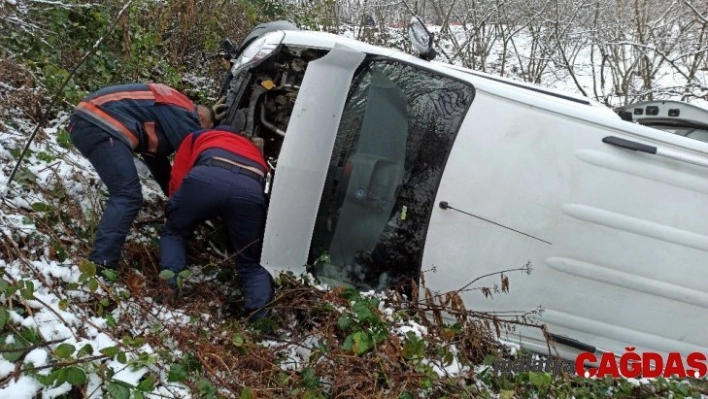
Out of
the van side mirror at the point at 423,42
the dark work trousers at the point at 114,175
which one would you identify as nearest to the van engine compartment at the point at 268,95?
the van side mirror at the point at 423,42

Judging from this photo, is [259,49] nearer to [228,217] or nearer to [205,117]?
[205,117]

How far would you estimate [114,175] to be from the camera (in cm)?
315

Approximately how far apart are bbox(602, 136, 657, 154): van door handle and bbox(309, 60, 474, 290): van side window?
741mm

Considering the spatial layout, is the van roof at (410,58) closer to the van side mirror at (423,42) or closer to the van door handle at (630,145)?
the van side mirror at (423,42)

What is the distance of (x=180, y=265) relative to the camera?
3.13 m

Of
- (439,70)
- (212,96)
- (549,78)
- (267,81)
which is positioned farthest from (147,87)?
(549,78)

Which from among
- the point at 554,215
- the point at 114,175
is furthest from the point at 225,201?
the point at 554,215

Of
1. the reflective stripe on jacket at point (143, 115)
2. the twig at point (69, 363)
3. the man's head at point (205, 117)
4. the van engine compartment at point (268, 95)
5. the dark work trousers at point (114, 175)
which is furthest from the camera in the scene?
the van engine compartment at point (268, 95)

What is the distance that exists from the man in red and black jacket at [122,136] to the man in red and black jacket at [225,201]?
0.72 ft

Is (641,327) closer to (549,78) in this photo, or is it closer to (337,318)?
(337,318)

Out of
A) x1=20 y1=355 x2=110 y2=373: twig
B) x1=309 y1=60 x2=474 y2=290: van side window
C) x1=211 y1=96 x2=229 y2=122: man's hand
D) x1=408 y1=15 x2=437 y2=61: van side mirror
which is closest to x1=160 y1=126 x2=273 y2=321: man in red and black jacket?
x1=309 y1=60 x2=474 y2=290: van side window

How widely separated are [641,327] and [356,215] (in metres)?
1.61

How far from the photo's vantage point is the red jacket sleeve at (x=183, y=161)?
10.6ft

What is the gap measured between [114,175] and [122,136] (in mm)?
225
